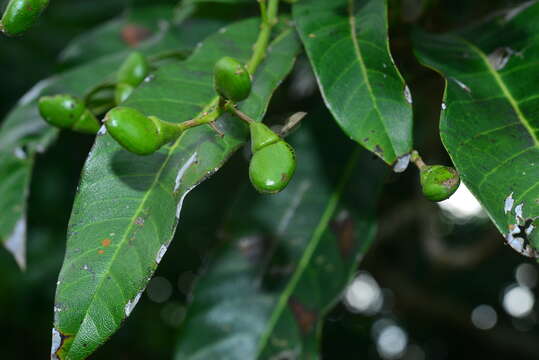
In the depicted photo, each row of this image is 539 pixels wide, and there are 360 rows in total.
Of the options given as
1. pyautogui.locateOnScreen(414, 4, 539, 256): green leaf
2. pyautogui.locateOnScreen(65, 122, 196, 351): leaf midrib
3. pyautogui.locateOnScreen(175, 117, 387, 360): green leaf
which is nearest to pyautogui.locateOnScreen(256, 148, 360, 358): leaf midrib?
pyautogui.locateOnScreen(175, 117, 387, 360): green leaf

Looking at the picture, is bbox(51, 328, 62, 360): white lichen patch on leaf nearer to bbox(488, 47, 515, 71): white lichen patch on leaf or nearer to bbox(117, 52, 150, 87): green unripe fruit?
bbox(117, 52, 150, 87): green unripe fruit

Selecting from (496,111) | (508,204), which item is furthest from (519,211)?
(496,111)

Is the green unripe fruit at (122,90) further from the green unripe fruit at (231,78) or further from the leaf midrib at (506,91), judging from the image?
the leaf midrib at (506,91)

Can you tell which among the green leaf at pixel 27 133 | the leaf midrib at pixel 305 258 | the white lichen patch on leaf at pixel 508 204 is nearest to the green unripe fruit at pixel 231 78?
the white lichen patch on leaf at pixel 508 204

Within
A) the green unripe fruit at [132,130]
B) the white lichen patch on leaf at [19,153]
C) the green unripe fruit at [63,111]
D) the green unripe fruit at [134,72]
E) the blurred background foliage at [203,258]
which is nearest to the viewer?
the green unripe fruit at [132,130]

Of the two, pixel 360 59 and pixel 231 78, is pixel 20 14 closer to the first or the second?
pixel 231 78
